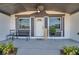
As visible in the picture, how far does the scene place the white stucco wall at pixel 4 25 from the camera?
17328 mm

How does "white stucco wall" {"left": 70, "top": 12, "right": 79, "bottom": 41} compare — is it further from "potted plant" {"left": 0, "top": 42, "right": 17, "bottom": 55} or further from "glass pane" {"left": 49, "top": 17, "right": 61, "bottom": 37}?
"potted plant" {"left": 0, "top": 42, "right": 17, "bottom": 55}

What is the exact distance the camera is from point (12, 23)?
2103cm

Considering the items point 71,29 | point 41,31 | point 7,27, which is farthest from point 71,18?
point 7,27

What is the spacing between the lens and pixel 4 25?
18.5 meters

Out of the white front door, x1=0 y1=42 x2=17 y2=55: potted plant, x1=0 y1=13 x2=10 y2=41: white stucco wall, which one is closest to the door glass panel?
the white front door

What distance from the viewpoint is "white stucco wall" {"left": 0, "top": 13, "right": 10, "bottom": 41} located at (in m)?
17.3

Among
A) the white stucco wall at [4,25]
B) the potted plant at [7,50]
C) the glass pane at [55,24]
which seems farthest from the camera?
the glass pane at [55,24]

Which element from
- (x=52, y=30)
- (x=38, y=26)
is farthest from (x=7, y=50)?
(x=38, y=26)

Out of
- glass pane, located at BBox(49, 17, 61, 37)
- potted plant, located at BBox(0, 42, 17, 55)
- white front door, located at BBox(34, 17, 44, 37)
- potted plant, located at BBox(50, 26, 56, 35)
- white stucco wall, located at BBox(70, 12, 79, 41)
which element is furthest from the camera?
white front door, located at BBox(34, 17, 44, 37)

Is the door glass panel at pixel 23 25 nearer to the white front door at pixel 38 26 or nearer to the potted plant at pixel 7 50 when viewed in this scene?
the white front door at pixel 38 26

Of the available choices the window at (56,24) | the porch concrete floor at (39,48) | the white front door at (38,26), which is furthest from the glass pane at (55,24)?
the porch concrete floor at (39,48)

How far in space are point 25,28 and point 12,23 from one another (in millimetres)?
1403
